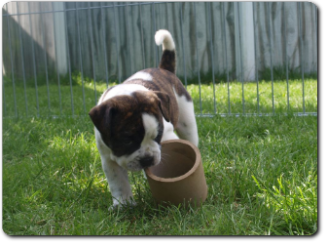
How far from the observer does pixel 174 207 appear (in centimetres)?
260

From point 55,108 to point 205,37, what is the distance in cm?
369

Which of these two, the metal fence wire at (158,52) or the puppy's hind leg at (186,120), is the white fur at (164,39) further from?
the metal fence wire at (158,52)

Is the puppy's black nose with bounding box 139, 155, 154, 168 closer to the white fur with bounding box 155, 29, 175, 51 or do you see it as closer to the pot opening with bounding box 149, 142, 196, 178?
the pot opening with bounding box 149, 142, 196, 178

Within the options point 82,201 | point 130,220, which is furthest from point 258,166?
point 82,201

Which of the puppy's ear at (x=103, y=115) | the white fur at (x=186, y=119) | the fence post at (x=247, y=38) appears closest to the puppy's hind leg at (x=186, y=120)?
the white fur at (x=186, y=119)

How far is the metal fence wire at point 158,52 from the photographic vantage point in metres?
5.45

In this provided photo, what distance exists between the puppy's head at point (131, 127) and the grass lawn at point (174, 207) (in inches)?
15.9

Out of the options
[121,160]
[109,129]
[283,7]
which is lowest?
[121,160]

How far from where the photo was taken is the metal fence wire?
17.9 ft

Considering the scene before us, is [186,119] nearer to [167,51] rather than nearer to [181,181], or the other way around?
[167,51]

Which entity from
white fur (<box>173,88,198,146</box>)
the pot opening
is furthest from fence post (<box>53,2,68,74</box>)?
the pot opening

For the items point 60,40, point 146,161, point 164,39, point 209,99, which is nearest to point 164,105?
point 146,161

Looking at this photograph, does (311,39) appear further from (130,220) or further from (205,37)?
(130,220)

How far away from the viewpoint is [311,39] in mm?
7094
